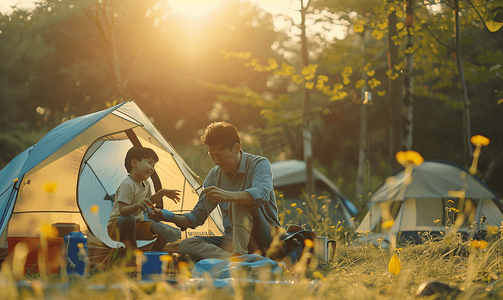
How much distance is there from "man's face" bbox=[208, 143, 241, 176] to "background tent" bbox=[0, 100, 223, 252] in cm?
118

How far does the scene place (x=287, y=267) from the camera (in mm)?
3021

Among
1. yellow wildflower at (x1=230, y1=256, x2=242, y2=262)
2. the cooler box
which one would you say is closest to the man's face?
yellow wildflower at (x1=230, y1=256, x2=242, y2=262)

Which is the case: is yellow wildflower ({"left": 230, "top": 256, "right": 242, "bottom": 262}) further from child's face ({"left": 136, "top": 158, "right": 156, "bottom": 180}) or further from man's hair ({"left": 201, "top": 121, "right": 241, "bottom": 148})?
child's face ({"left": 136, "top": 158, "right": 156, "bottom": 180})

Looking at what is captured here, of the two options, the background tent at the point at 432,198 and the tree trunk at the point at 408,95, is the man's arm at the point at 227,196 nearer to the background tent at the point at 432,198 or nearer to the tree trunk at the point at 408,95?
the background tent at the point at 432,198

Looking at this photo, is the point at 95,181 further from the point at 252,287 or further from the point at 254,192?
the point at 252,287

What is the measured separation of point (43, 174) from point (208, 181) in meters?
2.44

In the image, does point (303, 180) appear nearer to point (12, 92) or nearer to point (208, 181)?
point (208, 181)

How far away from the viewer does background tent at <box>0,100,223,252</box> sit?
4.33 m

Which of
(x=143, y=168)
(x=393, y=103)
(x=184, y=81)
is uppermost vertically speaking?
(x=184, y=81)

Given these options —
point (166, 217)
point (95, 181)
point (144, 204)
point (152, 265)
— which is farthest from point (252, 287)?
point (95, 181)

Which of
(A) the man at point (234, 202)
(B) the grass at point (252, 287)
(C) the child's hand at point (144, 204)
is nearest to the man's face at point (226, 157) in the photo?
(A) the man at point (234, 202)

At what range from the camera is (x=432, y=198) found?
213 inches

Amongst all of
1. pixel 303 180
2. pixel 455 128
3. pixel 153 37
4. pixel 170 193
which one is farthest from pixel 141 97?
pixel 170 193

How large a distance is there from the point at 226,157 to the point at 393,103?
14.6ft
